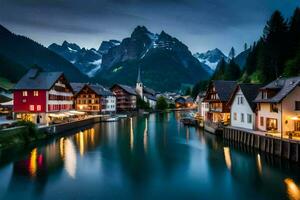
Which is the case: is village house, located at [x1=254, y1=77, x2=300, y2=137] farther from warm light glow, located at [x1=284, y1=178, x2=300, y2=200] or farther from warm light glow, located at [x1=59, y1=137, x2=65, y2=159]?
warm light glow, located at [x1=59, y1=137, x2=65, y2=159]

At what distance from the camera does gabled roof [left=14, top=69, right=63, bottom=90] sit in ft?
248

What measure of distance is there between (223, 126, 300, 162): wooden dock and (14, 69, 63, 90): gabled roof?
44728mm

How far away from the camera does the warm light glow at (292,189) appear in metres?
27.1

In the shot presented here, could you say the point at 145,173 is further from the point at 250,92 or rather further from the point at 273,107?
the point at 250,92

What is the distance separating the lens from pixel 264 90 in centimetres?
4922

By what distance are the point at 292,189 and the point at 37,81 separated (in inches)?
2539

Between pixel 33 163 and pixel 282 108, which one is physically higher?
pixel 282 108

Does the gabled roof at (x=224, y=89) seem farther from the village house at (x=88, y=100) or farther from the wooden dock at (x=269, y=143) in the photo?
the village house at (x=88, y=100)

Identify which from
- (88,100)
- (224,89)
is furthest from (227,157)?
(88,100)

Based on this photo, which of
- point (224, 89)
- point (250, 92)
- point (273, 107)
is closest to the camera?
point (273, 107)

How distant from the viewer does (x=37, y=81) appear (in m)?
77.8

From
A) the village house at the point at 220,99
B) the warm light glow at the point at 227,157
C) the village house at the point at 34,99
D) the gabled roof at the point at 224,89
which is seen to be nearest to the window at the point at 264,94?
the warm light glow at the point at 227,157

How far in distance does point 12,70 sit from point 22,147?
132924 millimetres

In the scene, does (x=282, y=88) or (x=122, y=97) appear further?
(x=122, y=97)
